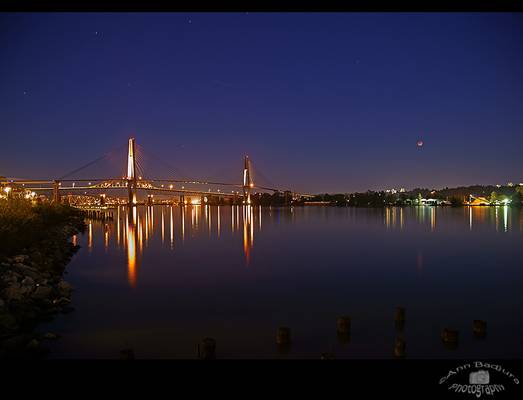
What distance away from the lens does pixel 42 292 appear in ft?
19.6

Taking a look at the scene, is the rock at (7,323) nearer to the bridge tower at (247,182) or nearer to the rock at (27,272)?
the rock at (27,272)

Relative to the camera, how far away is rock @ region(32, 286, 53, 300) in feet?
19.0

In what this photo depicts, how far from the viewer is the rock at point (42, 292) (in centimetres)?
579

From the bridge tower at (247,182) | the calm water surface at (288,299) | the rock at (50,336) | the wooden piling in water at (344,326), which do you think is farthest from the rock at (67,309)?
the bridge tower at (247,182)

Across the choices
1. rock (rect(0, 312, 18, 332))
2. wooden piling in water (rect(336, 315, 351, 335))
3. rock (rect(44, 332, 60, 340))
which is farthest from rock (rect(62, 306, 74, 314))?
wooden piling in water (rect(336, 315, 351, 335))

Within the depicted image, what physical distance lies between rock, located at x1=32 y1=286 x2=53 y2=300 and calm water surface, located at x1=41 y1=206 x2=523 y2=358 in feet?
1.53

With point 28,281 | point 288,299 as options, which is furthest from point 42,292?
point 288,299

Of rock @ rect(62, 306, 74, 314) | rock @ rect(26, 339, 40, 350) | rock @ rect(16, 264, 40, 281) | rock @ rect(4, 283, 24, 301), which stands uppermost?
rock @ rect(16, 264, 40, 281)

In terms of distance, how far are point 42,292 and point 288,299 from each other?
374 centimetres

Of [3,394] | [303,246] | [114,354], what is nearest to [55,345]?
[114,354]

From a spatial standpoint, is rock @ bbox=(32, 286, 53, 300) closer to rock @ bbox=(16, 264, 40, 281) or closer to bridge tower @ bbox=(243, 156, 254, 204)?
rock @ bbox=(16, 264, 40, 281)

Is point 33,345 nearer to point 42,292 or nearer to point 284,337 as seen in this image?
point 42,292
